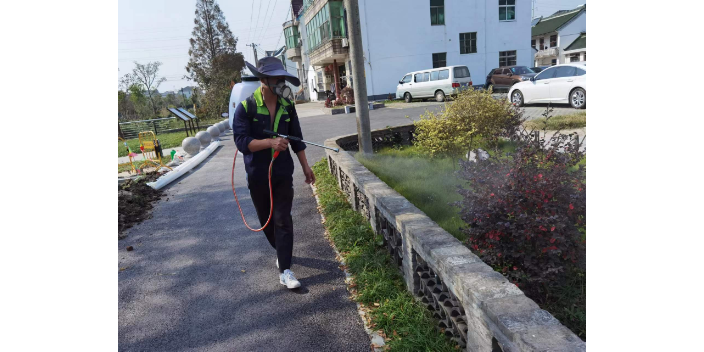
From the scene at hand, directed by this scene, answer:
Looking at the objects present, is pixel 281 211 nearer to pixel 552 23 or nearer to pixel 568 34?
pixel 568 34

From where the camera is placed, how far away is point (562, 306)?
2.64 metres

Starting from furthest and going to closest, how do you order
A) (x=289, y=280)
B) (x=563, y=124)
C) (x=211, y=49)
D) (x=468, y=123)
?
1. (x=211, y=49)
2. (x=563, y=124)
3. (x=468, y=123)
4. (x=289, y=280)

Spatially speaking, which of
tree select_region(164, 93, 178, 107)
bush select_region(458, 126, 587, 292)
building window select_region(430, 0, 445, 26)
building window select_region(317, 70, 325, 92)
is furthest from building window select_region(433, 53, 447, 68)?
tree select_region(164, 93, 178, 107)

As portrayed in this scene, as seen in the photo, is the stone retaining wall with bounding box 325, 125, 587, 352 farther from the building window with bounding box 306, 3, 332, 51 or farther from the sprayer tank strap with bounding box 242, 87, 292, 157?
the building window with bounding box 306, 3, 332, 51

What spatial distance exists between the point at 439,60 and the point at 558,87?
14698 millimetres

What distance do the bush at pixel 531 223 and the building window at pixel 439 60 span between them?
24798 millimetres

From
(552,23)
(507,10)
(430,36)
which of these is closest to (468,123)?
(430,36)

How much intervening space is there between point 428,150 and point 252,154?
357 cm

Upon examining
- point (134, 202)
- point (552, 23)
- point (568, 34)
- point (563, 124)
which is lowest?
point (134, 202)

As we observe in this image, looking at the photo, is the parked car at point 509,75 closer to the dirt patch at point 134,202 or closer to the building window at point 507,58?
the building window at point 507,58

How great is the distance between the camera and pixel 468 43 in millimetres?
26484

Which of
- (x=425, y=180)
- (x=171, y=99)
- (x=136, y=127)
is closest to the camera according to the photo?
(x=425, y=180)

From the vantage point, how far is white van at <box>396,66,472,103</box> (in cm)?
1984

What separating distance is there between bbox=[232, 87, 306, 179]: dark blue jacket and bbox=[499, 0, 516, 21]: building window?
89.4ft
